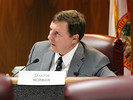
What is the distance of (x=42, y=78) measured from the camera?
1571mm

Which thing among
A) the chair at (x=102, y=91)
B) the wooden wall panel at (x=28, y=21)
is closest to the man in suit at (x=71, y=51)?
the chair at (x=102, y=91)

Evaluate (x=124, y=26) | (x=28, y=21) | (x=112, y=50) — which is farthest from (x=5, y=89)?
(x=28, y=21)

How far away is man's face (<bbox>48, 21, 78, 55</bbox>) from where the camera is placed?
7.62 ft

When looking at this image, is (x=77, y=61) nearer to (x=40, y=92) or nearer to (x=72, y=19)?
(x=72, y=19)

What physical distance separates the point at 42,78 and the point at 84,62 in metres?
0.81

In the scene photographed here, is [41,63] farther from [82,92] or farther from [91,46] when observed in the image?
[82,92]

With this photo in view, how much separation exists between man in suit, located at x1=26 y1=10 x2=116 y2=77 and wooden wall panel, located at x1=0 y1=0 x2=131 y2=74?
2.32 m

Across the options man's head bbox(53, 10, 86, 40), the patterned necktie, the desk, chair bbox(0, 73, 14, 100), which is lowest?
the patterned necktie

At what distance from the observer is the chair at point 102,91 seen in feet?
1.89

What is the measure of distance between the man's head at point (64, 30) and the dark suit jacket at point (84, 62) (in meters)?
0.12

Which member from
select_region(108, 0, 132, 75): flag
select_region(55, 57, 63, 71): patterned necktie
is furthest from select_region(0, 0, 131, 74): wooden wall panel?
select_region(55, 57, 63, 71): patterned necktie

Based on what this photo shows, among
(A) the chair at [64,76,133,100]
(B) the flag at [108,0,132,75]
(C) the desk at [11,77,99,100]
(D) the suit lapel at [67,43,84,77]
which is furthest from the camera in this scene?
(B) the flag at [108,0,132,75]

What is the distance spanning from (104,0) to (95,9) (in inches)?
8.6

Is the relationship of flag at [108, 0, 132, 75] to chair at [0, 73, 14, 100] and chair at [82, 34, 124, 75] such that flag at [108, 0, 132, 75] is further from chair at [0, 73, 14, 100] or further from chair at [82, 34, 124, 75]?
chair at [0, 73, 14, 100]
